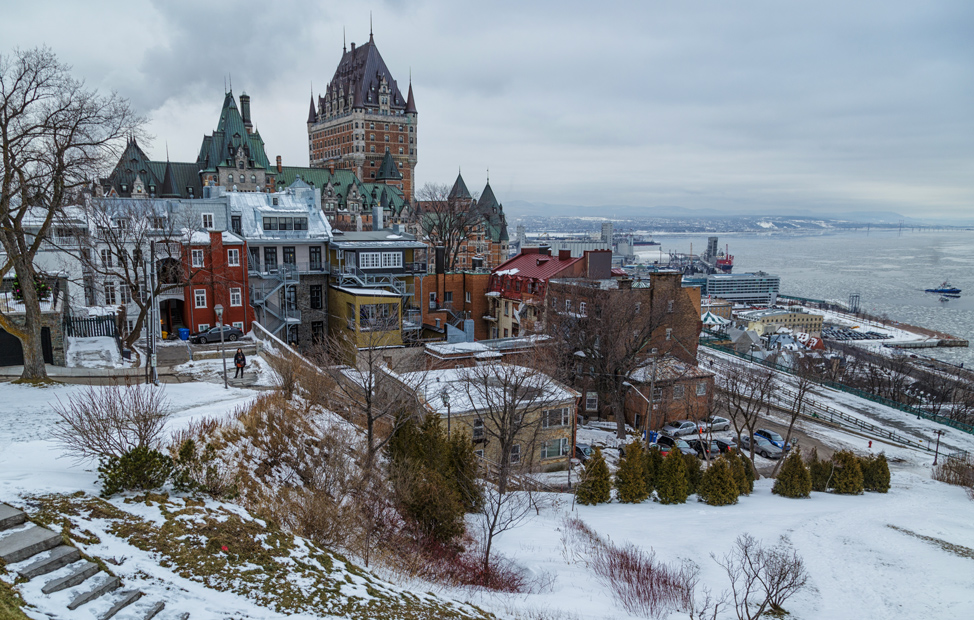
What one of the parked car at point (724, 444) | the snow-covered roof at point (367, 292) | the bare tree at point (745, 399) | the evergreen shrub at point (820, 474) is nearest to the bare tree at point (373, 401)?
the snow-covered roof at point (367, 292)

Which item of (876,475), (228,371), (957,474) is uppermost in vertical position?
(228,371)

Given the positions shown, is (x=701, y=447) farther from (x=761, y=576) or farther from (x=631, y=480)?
(x=761, y=576)

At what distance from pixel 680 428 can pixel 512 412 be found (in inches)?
782

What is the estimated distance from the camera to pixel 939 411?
59.1 meters

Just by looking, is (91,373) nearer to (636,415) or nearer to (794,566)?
(794,566)

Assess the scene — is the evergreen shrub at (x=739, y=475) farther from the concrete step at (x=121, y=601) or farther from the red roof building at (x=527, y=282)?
the concrete step at (x=121, y=601)

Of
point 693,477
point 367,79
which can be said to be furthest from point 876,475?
point 367,79

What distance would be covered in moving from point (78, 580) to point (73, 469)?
497 cm

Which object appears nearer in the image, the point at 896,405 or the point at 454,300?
the point at 896,405

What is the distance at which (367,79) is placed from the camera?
5615 inches

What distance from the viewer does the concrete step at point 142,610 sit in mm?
8180

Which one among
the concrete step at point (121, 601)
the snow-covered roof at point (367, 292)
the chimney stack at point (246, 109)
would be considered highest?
the chimney stack at point (246, 109)

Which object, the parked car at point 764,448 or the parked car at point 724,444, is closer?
the parked car at point 724,444

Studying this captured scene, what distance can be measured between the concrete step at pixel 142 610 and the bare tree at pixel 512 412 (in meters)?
11.2
